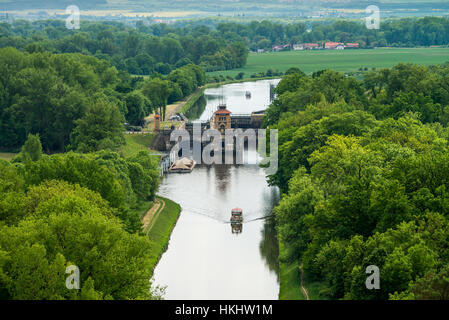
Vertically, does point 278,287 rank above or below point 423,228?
below

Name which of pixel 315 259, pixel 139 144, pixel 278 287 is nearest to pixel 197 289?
pixel 278 287

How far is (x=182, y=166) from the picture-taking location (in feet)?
300

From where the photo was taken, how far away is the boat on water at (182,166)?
90625mm

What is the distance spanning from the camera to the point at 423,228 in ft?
134

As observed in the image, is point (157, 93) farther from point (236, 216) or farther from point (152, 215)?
point (236, 216)

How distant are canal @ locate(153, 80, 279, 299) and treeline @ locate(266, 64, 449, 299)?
8.98 feet

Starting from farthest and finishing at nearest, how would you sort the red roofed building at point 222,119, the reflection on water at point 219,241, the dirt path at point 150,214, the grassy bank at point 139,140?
1. the red roofed building at point 222,119
2. the grassy bank at point 139,140
3. the dirt path at point 150,214
4. the reflection on water at point 219,241

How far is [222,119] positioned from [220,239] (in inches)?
1881

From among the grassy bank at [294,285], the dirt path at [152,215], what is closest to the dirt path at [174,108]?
the dirt path at [152,215]

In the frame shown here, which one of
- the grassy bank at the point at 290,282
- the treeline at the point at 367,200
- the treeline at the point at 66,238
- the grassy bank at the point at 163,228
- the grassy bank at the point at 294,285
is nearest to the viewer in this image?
the treeline at the point at 66,238

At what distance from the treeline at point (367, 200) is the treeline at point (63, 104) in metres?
20.9

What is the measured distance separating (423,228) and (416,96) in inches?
1973

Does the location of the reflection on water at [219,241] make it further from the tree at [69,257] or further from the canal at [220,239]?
the tree at [69,257]

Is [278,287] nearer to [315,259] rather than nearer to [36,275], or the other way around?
[315,259]
